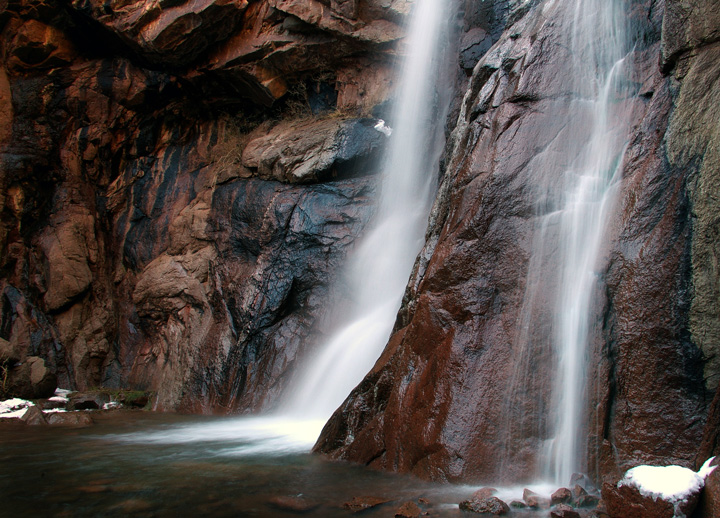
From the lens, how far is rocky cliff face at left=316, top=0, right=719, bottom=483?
→ 4.28 m

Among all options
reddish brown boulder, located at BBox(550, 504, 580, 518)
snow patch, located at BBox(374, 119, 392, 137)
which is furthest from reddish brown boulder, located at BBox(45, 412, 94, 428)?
snow patch, located at BBox(374, 119, 392, 137)

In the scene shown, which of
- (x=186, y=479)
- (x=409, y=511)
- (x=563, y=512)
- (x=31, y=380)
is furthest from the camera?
(x=31, y=380)

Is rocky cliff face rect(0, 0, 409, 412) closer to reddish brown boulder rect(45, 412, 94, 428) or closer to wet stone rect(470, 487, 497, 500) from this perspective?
reddish brown boulder rect(45, 412, 94, 428)

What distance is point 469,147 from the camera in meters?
6.68

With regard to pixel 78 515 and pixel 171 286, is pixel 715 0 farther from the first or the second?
pixel 171 286

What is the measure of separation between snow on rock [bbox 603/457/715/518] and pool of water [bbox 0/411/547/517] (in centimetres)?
59

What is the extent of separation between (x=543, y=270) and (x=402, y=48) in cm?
891

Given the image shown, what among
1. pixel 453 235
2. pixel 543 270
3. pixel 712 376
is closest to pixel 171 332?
pixel 453 235

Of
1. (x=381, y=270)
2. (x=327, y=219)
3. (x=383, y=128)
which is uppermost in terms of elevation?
(x=383, y=128)

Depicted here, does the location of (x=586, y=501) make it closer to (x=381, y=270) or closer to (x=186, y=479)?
(x=186, y=479)

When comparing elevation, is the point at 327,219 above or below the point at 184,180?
below

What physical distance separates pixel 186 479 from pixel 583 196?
4874 millimetres

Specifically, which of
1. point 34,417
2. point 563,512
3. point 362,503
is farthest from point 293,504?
point 34,417

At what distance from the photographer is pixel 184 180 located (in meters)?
14.2
